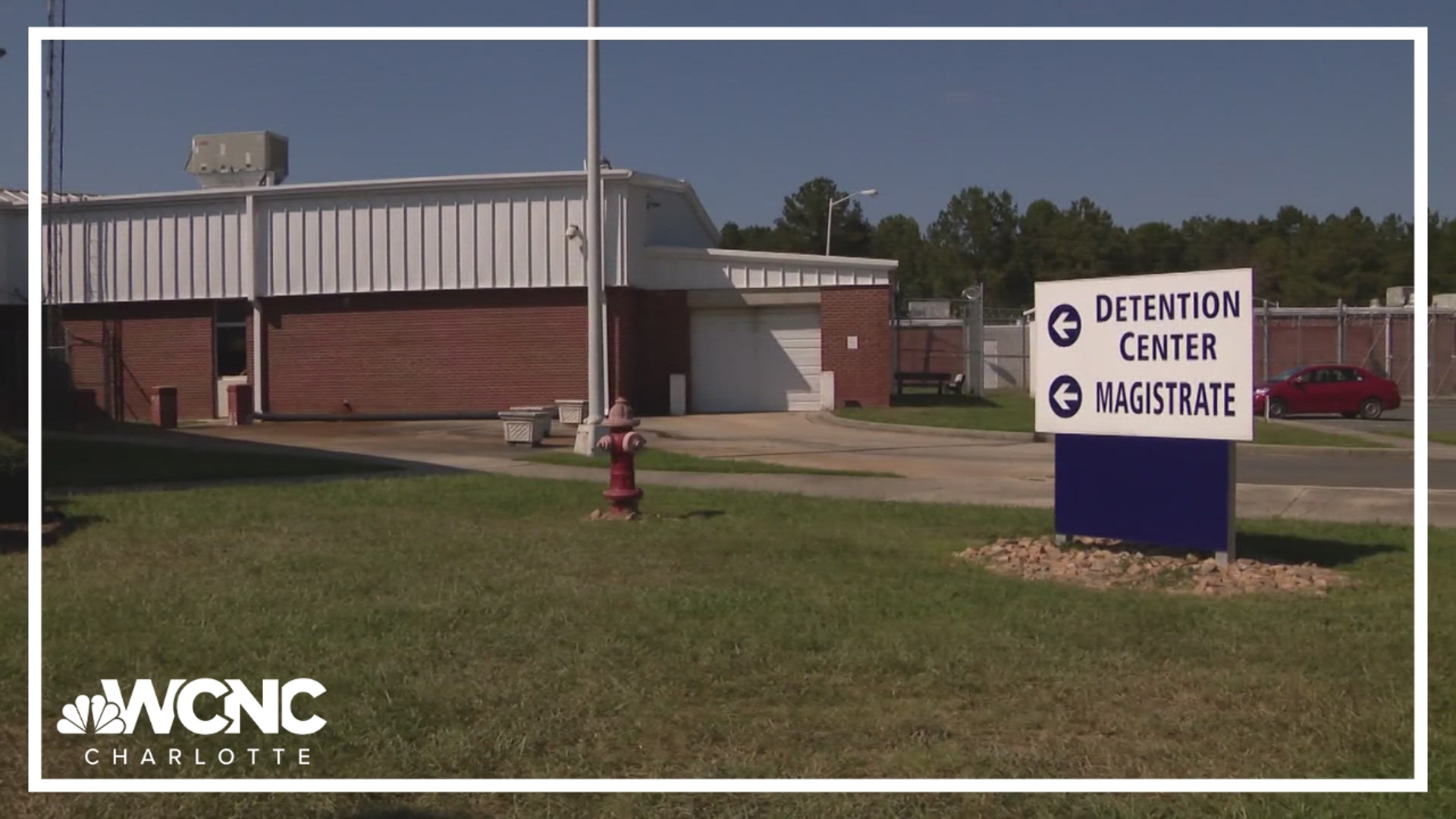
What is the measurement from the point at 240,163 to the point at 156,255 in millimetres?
2720

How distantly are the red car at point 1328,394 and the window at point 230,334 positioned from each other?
2198 centimetres

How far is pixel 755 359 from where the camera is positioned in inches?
1222

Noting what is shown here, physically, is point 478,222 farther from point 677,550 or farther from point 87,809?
point 87,809

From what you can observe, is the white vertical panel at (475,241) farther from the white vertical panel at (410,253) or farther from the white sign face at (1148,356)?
the white sign face at (1148,356)

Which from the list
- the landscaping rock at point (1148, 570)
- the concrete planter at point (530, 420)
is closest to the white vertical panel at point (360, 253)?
the concrete planter at point (530, 420)

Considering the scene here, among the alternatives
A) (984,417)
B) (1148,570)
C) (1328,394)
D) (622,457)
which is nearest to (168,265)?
(984,417)

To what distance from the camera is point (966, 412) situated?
2691 centimetres

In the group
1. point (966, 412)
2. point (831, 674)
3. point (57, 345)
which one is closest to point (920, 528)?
point (831, 674)

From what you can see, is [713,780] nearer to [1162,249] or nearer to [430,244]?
[1162,249]

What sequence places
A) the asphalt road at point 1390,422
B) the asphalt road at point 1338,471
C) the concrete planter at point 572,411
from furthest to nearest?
the asphalt road at point 1390,422 < the concrete planter at point 572,411 < the asphalt road at point 1338,471

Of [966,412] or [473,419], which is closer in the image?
[966,412]

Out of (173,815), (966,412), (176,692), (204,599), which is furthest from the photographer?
(966,412)

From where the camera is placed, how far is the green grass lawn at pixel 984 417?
76.2 feet

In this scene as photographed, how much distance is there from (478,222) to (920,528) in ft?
64.6
